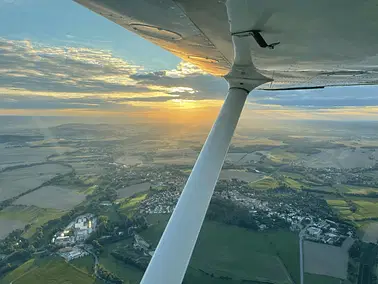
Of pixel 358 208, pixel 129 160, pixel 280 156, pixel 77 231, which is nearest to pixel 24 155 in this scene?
pixel 129 160

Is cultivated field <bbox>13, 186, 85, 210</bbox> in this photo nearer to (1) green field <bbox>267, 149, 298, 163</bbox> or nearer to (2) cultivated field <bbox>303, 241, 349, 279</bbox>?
(2) cultivated field <bbox>303, 241, 349, 279</bbox>

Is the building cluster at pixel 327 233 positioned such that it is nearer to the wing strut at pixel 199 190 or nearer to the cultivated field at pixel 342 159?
the cultivated field at pixel 342 159

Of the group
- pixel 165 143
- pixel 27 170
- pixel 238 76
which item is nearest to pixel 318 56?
pixel 238 76

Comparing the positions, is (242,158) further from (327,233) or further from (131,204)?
(131,204)

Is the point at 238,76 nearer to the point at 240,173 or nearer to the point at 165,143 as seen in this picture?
the point at 240,173

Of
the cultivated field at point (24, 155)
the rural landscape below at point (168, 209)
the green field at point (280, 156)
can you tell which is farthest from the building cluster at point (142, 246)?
the green field at point (280, 156)

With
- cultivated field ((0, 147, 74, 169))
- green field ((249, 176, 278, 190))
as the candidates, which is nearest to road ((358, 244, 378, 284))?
green field ((249, 176, 278, 190))
